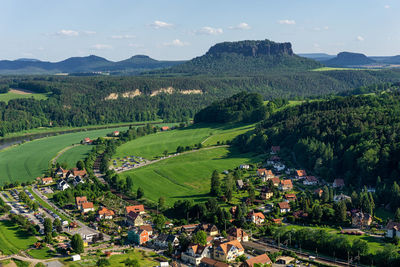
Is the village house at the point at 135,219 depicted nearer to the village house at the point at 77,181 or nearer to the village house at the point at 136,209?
the village house at the point at 136,209

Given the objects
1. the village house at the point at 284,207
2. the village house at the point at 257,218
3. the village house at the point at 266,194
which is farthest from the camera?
the village house at the point at 266,194

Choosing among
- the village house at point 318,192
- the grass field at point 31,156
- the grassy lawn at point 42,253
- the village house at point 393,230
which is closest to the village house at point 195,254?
the grassy lawn at point 42,253

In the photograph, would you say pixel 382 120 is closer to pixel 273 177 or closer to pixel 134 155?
pixel 273 177

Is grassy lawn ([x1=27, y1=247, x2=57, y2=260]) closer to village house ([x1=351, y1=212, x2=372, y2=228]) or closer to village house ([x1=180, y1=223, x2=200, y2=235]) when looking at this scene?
village house ([x1=180, y1=223, x2=200, y2=235])

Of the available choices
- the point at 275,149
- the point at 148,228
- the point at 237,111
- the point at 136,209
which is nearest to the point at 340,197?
the point at 275,149

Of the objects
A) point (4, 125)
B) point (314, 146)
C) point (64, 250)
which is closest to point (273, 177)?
point (314, 146)

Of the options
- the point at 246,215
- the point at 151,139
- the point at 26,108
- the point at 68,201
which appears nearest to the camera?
the point at 246,215
